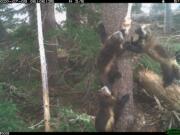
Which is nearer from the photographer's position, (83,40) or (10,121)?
(10,121)

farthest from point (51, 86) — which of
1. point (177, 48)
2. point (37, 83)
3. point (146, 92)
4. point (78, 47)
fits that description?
point (177, 48)

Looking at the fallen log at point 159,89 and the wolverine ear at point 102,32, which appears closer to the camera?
the wolverine ear at point 102,32

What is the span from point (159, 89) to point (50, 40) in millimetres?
1334

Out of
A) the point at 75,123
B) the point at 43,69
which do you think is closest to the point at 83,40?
the point at 43,69

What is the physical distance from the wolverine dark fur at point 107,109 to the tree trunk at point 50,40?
0.56m

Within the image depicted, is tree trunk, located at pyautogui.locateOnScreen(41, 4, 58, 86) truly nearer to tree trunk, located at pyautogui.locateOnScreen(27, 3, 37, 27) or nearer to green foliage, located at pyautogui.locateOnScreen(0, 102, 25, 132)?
tree trunk, located at pyautogui.locateOnScreen(27, 3, 37, 27)

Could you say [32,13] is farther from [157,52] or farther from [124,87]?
[157,52]

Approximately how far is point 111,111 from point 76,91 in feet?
1.46

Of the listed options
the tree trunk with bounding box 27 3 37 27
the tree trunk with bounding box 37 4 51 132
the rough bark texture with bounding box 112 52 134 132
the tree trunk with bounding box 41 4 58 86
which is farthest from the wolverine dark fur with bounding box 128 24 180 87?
the tree trunk with bounding box 27 3 37 27

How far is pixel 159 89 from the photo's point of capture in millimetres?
5816

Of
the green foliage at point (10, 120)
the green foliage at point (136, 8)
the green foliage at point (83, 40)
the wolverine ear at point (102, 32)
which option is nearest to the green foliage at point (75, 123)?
the green foliage at point (10, 120)

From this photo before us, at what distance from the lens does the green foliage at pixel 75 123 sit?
5605mm

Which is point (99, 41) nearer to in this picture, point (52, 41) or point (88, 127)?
point (52, 41)

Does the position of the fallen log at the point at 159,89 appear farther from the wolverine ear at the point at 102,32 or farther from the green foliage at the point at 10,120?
the green foliage at the point at 10,120
